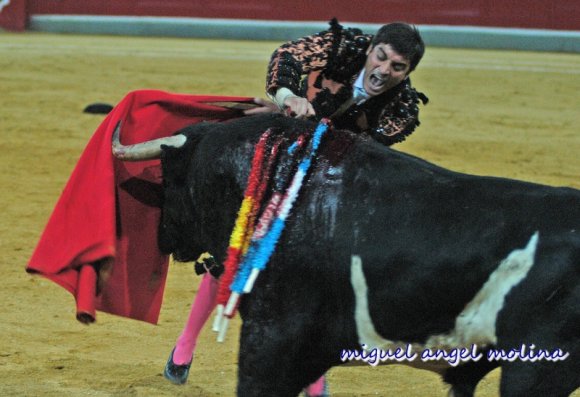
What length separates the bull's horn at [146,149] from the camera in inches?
97.5

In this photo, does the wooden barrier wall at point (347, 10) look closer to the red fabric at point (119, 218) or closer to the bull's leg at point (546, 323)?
the red fabric at point (119, 218)

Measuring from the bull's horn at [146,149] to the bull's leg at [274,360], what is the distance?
1.46ft

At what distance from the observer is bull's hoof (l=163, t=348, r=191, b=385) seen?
10.0ft

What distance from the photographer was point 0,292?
3.88 meters

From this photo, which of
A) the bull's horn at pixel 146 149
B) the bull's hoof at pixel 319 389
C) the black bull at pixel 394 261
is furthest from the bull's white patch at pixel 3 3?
the black bull at pixel 394 261

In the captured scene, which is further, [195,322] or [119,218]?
[195,322]

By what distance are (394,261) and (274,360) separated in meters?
0.33

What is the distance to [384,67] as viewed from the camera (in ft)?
8.80

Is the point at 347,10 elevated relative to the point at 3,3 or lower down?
elevated

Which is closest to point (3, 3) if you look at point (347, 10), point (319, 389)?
point (347, 10)

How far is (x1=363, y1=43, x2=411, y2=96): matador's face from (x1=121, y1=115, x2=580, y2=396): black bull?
36 cm

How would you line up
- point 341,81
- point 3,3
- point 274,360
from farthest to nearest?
point 3,3 < point 341,81 < point 274,360

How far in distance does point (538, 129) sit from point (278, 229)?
5.75 metres

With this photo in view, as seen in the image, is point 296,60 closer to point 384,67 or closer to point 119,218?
point 384,67
